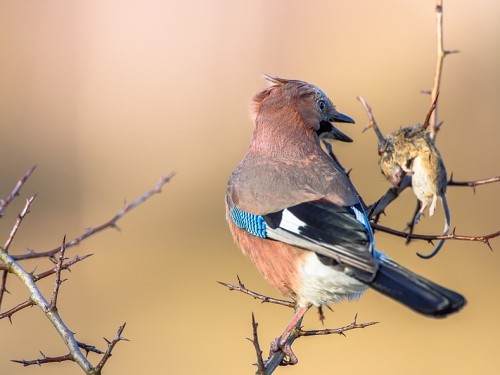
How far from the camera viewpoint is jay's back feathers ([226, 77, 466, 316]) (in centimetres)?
374

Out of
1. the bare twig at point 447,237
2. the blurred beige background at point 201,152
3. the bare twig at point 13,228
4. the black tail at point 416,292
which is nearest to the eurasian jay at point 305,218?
the black tail at point 416,292

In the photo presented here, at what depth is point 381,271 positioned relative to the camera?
3.77m

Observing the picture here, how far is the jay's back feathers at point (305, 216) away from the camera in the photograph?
12.3ft

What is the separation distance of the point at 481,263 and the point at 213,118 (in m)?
6.16

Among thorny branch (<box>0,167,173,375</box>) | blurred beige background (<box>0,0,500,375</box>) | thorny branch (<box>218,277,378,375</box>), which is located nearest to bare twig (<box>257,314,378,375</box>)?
thorny branch (<box>218,277,378,375</box>)

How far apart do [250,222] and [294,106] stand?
895mm

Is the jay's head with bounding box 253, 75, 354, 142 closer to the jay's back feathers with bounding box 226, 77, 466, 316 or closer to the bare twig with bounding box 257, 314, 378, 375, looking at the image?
the jay's back feathers with bounding box 226, 77, 466, 316

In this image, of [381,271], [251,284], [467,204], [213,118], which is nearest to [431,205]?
[381,271]

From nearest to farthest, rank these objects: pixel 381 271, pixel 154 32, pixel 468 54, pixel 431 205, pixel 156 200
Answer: pixel 381 271 < pixel 431 205 < pixel 156 200 < pixel 468 54 < pixel 154 32

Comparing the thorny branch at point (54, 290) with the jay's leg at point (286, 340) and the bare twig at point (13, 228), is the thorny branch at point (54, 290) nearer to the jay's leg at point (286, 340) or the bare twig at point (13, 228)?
the bare twig at point (13, 228)

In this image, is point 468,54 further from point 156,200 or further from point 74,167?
point 74,167

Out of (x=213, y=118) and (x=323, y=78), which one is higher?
(x=323, y=78)

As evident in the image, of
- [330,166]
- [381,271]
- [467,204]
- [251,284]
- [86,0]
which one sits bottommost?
[251,284]

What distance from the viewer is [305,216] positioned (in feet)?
13.4
